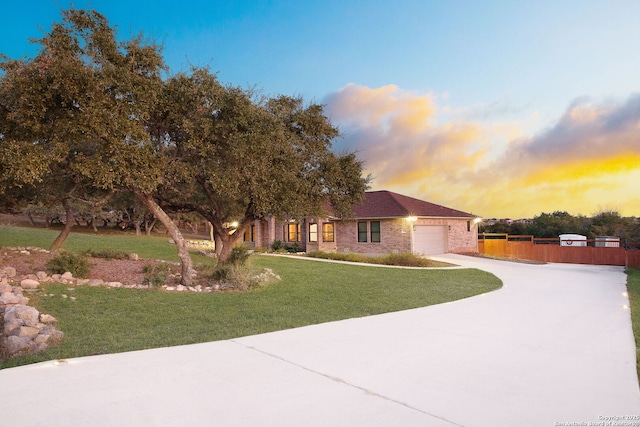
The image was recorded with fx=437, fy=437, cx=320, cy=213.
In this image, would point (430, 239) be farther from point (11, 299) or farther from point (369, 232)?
point (11, 299)

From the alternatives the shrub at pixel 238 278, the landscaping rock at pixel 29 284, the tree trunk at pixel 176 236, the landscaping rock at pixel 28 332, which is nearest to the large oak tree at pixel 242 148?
the tree trunk at pixel 176 236

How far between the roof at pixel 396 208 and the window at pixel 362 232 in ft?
2.13

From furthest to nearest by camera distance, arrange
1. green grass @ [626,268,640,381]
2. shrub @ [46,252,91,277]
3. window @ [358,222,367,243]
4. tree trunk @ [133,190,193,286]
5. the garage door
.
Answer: window @ [358,222,367,243]
the garage door
tree trunk @ [133,190,193,286]
shrub @ [46,252,91,277]
green grass @ [626,268,640,381]

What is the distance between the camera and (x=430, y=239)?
25875 mm

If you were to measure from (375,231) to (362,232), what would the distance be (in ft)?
3.00

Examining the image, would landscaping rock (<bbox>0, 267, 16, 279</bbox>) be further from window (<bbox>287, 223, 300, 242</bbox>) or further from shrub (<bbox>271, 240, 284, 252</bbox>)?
window (<bbox>287, 223, 300, 242</bbox>)

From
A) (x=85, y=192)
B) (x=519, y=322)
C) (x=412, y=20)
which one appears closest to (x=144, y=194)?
(x=85, y=192)

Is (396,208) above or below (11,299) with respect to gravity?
above

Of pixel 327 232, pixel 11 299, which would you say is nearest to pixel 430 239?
pixel 327 232

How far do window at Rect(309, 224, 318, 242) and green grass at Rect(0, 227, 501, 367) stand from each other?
45.9ft

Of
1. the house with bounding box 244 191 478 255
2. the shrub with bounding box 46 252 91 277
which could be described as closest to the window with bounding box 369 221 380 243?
the house with bounding box 244 191 478 255

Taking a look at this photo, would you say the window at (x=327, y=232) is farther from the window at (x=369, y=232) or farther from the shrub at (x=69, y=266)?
the shrub at (x=69, y=266)

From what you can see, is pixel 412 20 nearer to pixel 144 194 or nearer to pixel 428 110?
pixel 428 110

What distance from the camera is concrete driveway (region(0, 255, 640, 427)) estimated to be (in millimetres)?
3658
